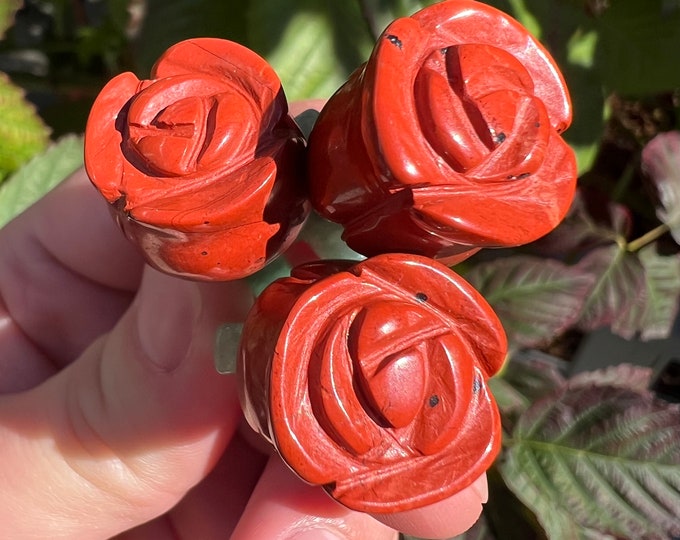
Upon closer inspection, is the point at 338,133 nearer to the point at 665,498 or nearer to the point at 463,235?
the point at 463,235

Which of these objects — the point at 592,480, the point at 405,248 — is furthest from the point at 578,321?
the point at 405,248

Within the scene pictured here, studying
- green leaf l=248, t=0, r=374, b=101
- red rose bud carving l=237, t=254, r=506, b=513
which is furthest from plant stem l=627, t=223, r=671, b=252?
red rose bud carving l=237, t=254, r=506, b=513

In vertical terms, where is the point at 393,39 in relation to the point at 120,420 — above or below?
above

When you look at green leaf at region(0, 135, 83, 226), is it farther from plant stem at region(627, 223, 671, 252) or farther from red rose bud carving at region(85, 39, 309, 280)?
plant stem at region(627, 223, 671, 252)

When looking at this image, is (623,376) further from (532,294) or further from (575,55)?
(575,55)

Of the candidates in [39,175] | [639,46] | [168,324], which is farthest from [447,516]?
[639,46]

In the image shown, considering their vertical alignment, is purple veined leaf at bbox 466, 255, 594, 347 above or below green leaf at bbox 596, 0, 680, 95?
below
